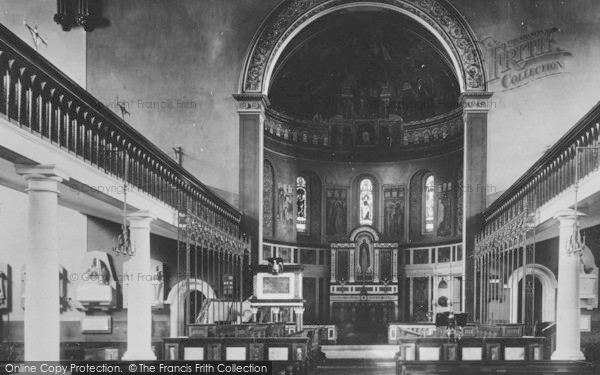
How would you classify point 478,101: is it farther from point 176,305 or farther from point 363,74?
point 176,305

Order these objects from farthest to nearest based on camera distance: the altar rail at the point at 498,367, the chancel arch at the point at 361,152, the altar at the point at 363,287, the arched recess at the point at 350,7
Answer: the altar at the point at 363,287 < the chancel arch at the point at 361,152 < the arched recess at the point at 350,7 < the altar rail at the point at 498,367

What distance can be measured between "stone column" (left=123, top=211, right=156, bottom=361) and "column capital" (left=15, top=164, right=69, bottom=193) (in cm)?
419

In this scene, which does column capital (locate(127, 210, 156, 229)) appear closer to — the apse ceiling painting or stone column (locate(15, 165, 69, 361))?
stone column (locate(15, 165, 69, 361))

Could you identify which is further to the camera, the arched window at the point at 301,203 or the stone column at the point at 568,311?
the arched window at the point at 301,203

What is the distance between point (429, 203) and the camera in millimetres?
27547

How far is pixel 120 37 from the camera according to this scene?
871 inches

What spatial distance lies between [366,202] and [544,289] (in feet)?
28.6

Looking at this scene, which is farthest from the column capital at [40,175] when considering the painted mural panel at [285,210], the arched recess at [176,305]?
the painted mural panel at [285,210]

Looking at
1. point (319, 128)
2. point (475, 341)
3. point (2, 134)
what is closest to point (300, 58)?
point (319, 128)

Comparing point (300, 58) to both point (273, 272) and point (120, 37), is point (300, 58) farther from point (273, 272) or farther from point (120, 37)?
point (273, 272)

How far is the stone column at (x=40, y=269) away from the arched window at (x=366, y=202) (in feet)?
63.8

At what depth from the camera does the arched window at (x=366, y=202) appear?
28.5 m

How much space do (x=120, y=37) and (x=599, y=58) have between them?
45.7 ft

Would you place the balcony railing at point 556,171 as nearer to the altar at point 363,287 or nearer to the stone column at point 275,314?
the stone column at point 275,314
